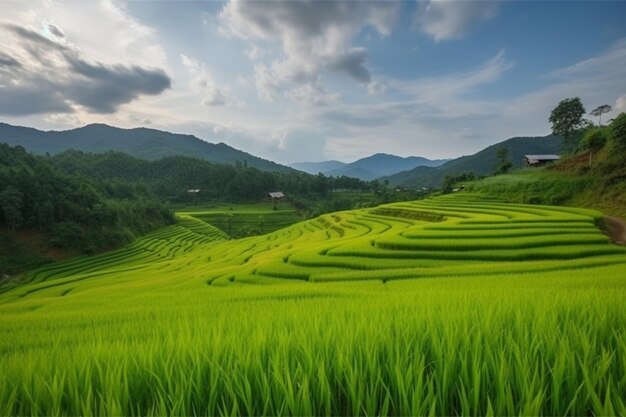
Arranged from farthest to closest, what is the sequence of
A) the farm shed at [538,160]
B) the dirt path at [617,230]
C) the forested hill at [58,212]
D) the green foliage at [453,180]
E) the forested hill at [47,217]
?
the farm shed at [538,160]
the green foliage at [453,180]
the forested hill at [58,212]
the forested hill at [47,217]
the dirt path at [617,230]

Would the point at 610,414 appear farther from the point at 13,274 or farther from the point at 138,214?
the point at 138,214

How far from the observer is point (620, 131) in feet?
118

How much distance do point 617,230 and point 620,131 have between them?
69.0 feet

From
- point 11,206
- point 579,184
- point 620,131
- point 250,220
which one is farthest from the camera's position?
point 250,220

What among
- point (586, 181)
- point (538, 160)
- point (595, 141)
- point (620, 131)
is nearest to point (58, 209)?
point (586, 181)

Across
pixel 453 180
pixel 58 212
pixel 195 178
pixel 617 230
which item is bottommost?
pixel 617 230

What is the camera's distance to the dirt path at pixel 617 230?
20.1 m

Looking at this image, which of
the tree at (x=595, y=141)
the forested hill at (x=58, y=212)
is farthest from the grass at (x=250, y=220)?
the tree at (x=595, y=141)

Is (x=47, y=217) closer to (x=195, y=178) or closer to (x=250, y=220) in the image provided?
(x=250, y=220)

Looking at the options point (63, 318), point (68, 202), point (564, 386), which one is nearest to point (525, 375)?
point (564, 386)

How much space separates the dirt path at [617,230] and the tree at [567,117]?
159 feet

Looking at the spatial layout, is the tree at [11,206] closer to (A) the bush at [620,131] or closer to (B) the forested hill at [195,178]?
(B) the forested hill at [195,178]

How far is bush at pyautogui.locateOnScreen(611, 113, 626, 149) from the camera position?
35569 millimetres

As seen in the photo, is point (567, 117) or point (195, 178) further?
point (195, 178)
